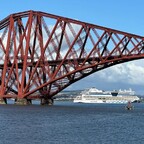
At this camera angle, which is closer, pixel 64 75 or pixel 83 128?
pixel 83 128

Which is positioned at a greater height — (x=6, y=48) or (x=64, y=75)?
(x=6, y=48)

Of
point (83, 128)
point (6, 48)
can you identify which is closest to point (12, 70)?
point (6, 48)

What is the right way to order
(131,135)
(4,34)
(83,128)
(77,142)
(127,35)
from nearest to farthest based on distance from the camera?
(77,142), (131,135), (83,128), (127,35), (4,34)

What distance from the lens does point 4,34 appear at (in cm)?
13038

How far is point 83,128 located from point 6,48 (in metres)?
68.0

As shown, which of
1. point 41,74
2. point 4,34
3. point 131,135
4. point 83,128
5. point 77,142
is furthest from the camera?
point 4,34

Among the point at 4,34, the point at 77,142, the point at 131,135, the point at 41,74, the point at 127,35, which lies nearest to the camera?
the point at 77,142

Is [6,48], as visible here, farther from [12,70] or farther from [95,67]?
[95,67]

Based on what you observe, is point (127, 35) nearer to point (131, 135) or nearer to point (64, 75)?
point (64, 75)

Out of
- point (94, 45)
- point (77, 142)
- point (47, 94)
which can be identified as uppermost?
point (94, 45)

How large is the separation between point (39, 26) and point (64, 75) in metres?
14.7

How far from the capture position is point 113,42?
110 m

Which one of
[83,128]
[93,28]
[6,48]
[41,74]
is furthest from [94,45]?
[83,128]

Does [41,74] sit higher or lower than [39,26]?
lower
